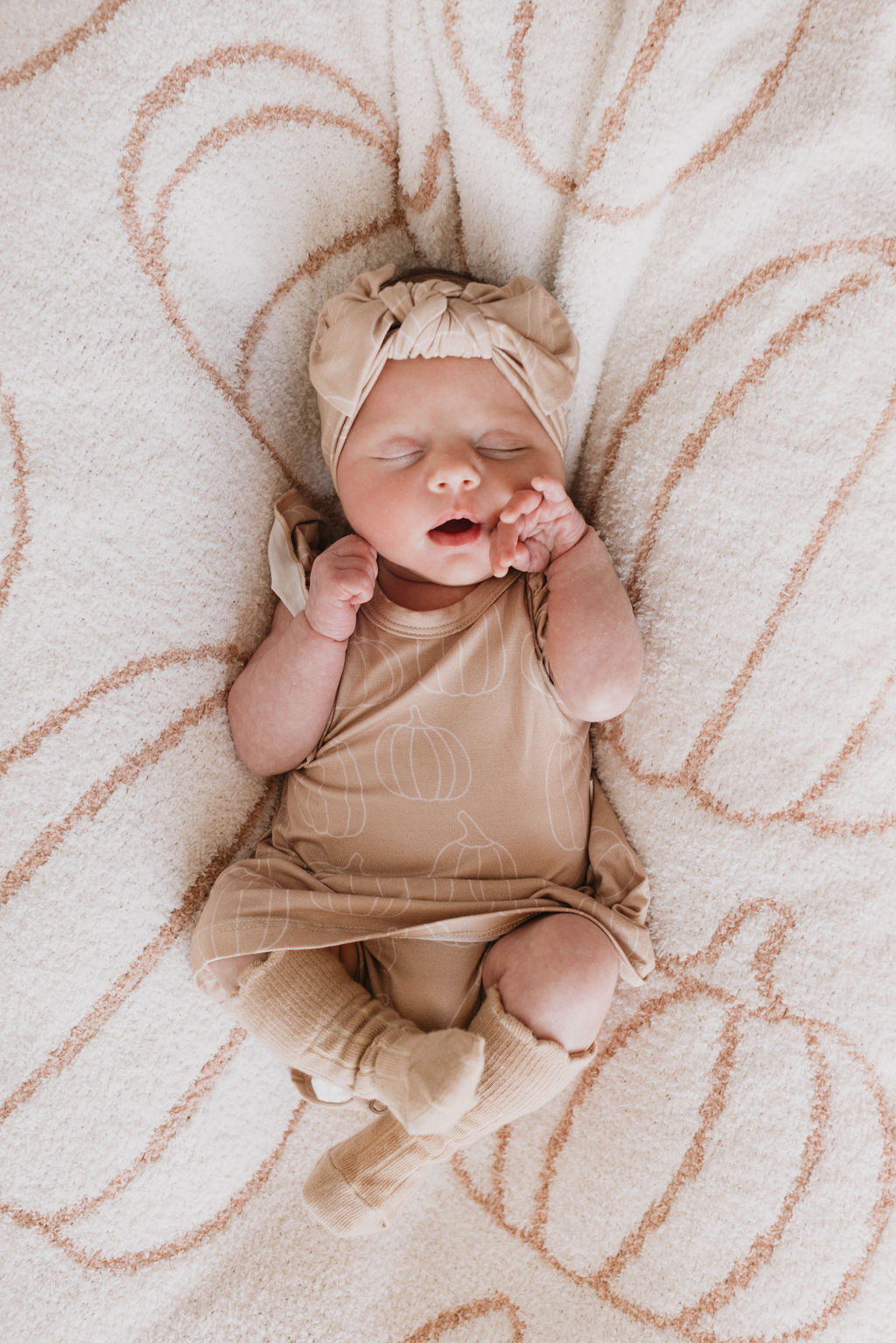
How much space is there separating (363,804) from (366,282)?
662 millimetres

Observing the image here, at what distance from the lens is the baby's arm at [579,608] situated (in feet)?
3.91

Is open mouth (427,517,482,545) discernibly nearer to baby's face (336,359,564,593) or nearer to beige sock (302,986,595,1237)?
baby's face (336,359,564,593)

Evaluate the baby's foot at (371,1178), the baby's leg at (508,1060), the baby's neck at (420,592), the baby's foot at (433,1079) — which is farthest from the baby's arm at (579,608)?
the baby's foot at (371,1178)

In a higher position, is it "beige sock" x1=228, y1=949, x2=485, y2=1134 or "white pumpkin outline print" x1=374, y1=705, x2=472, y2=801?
"white pumpkin outline print" x1=374, y1=705, x2=472, y2=801

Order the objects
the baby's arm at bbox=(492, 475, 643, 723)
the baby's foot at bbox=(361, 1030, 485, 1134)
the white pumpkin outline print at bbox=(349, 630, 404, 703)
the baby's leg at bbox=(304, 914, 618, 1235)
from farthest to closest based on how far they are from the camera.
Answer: the white pumpkin outline print at bbox=(349, 630, 404, 703) → the baby's arm at bbox=(492, 475, 643, 723) → the baby's leg at bbox=(304, 914, 618, 1235) → the baby's foot at bbox=(361, 1030, 485, 1134)

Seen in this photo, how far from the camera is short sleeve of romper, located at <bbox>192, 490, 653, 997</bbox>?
3.92 ft

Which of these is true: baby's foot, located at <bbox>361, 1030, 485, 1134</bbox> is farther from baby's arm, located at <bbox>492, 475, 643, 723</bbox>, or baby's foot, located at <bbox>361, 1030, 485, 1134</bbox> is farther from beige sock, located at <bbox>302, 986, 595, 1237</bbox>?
baby's arm, located at <bbox>492, 475, 643, 723</bbox>

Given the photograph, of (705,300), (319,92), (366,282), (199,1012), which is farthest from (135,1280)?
(319,92)

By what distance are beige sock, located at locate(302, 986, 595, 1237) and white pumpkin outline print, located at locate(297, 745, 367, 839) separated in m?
0.28

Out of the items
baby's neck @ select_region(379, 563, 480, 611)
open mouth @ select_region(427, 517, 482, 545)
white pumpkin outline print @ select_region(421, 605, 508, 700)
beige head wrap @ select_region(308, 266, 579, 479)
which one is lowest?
white pumpkin outline print @ select_region(421, 605, 508, 700)

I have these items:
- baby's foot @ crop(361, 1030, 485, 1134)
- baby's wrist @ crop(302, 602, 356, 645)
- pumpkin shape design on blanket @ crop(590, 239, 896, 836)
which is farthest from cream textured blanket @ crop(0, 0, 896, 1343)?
baby's foot @ crop(361, 1030, 485, 1134)

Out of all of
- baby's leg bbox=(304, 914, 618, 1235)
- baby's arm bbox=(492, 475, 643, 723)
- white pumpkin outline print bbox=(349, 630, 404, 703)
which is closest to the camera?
baby's leg bbox=(304, 914, 618, 1235)

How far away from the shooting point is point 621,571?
1.31 metres

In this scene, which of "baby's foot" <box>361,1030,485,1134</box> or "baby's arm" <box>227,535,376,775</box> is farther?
"baby's arm" <box>227,535,376,775</box>
